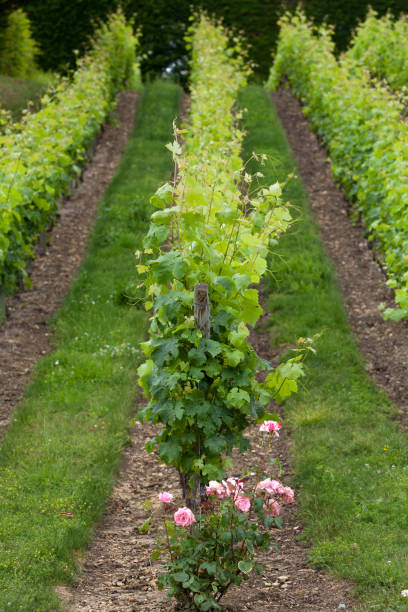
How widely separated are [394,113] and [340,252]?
1.96 meters

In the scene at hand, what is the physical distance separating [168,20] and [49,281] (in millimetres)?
13570

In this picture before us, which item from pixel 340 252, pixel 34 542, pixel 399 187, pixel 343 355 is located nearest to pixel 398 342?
pixel 343 355

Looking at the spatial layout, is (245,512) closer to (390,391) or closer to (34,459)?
(34,459)

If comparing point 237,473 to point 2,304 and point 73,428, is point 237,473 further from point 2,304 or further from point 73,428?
point 2,304

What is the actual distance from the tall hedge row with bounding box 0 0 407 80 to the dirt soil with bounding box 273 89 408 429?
22.1ft

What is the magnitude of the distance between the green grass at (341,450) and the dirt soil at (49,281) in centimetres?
253

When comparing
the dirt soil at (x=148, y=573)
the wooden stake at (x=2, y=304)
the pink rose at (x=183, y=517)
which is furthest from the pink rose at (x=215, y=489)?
the wooden stake at (x=2, y=304)

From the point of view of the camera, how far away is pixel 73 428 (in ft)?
19.1

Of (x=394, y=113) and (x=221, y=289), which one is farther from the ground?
(x=221, y=289)

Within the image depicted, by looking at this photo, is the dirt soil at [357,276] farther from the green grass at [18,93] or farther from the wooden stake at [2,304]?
the green grass at [18,93]

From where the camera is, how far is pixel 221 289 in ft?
12.9

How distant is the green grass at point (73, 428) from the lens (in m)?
4.22

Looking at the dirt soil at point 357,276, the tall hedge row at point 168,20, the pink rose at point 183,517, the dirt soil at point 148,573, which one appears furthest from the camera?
the tall hedge row at point 168,20

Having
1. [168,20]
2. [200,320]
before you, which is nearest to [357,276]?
[200,320]
